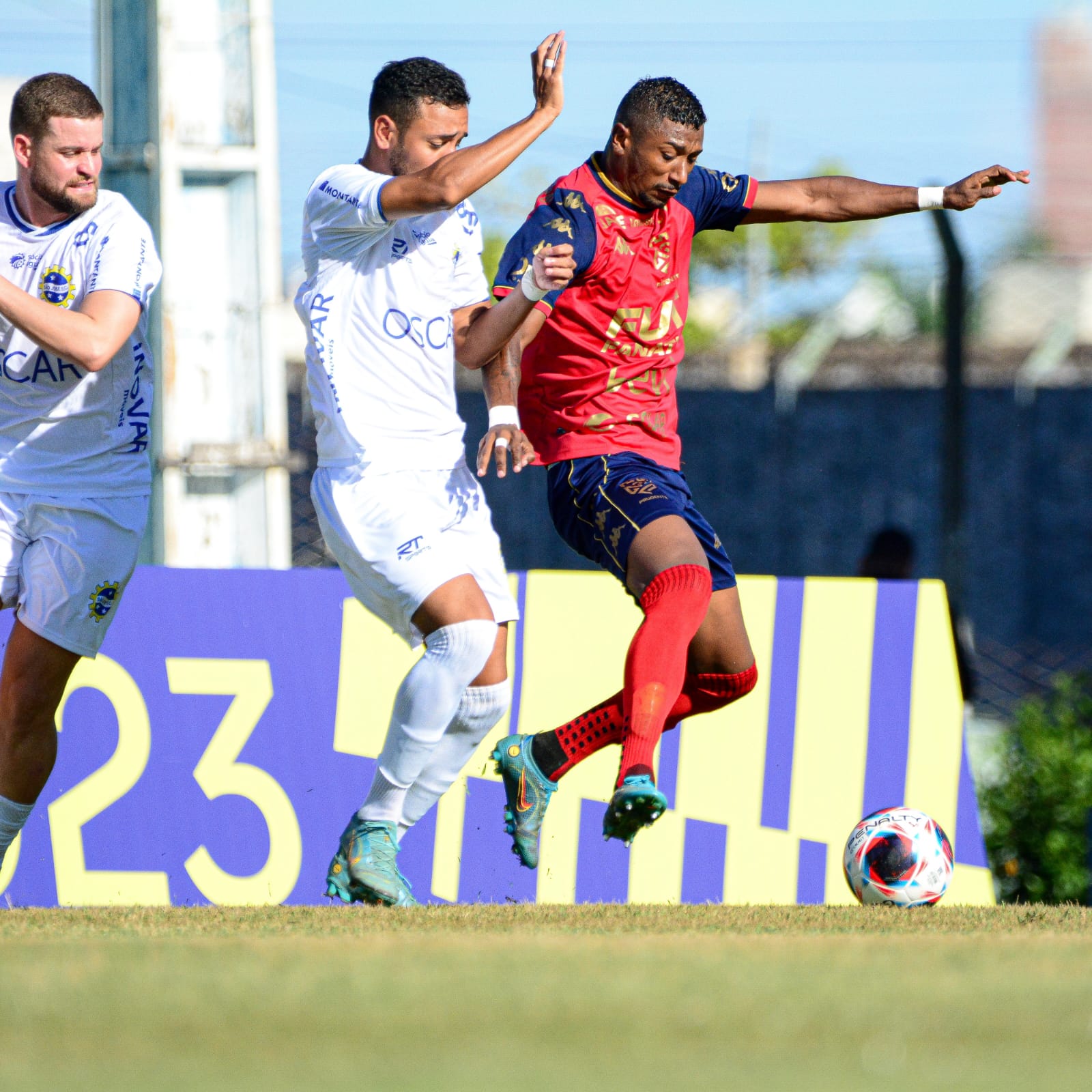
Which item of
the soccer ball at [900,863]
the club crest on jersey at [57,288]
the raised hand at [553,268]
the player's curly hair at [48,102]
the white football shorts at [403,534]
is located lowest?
the soccer ball at [900,863]

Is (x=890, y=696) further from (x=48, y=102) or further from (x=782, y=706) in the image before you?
(x=48, y=102)

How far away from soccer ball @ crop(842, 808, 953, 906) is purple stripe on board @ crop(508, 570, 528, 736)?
56.3 inches

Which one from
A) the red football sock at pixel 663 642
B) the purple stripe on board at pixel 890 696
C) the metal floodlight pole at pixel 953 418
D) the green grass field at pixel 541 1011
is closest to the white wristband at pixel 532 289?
the red football sock at pixel 663 642

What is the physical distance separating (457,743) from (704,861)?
166 cm

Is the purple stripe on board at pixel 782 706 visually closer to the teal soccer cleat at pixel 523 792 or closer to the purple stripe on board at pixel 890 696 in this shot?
the purple stripe on board at pixel 890 696

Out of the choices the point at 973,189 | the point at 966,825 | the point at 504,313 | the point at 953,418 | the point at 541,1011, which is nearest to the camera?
the point at 541,1011

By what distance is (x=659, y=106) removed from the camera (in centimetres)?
539

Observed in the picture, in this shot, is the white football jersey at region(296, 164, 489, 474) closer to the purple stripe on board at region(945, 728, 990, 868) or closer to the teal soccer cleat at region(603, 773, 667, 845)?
the teal soccer cleat at region(603, 773, 667, 845)

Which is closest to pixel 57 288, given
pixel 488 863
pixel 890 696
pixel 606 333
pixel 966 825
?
pixel 606 333

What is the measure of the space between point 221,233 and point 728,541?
9819 mm

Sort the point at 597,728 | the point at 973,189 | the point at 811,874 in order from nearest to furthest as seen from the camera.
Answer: the point at 597,728 → the point at 973,189 → the point at 811,874

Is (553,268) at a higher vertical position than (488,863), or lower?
higher

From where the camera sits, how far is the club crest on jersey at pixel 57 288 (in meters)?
5.46

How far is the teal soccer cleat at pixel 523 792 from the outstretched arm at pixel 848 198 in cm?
192
